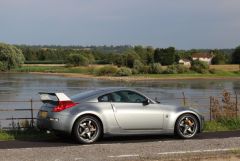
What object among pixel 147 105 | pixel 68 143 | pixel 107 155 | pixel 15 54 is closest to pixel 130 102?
pixel 147 105

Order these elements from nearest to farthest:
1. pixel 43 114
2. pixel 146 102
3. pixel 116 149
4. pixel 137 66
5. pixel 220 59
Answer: pixel 116 149 → pixel 43 114 → pixel 146 102 → pixel 137 66 → pixel 220 59

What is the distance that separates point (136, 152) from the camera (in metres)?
9.59

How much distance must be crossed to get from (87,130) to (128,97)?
4.44 ft

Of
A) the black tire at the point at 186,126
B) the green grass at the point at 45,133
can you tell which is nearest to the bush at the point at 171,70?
the green grass at the point at 45,133

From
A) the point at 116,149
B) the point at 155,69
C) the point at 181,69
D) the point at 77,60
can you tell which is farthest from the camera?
the point at 77,60

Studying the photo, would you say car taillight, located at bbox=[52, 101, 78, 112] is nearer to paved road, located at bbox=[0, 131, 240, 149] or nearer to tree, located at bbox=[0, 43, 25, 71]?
paved road, located at bbox=[0, 131, 240, 149]

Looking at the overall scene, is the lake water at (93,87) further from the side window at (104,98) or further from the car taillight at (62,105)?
the car taillight at (62,105)

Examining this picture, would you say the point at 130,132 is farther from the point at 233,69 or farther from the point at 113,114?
the point at 233,69

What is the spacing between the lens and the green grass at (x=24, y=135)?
12.3m

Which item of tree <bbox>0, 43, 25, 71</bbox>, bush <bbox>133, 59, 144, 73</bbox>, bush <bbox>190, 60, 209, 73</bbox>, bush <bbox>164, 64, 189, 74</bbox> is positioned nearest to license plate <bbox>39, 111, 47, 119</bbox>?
bush <bbox>164, 64, 189, 74</bbox>

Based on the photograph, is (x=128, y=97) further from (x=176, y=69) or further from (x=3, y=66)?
(x=3, y=66)

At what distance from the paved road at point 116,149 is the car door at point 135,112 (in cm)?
37

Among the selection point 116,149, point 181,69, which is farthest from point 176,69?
point 116,149

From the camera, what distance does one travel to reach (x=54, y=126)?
1115 cm
